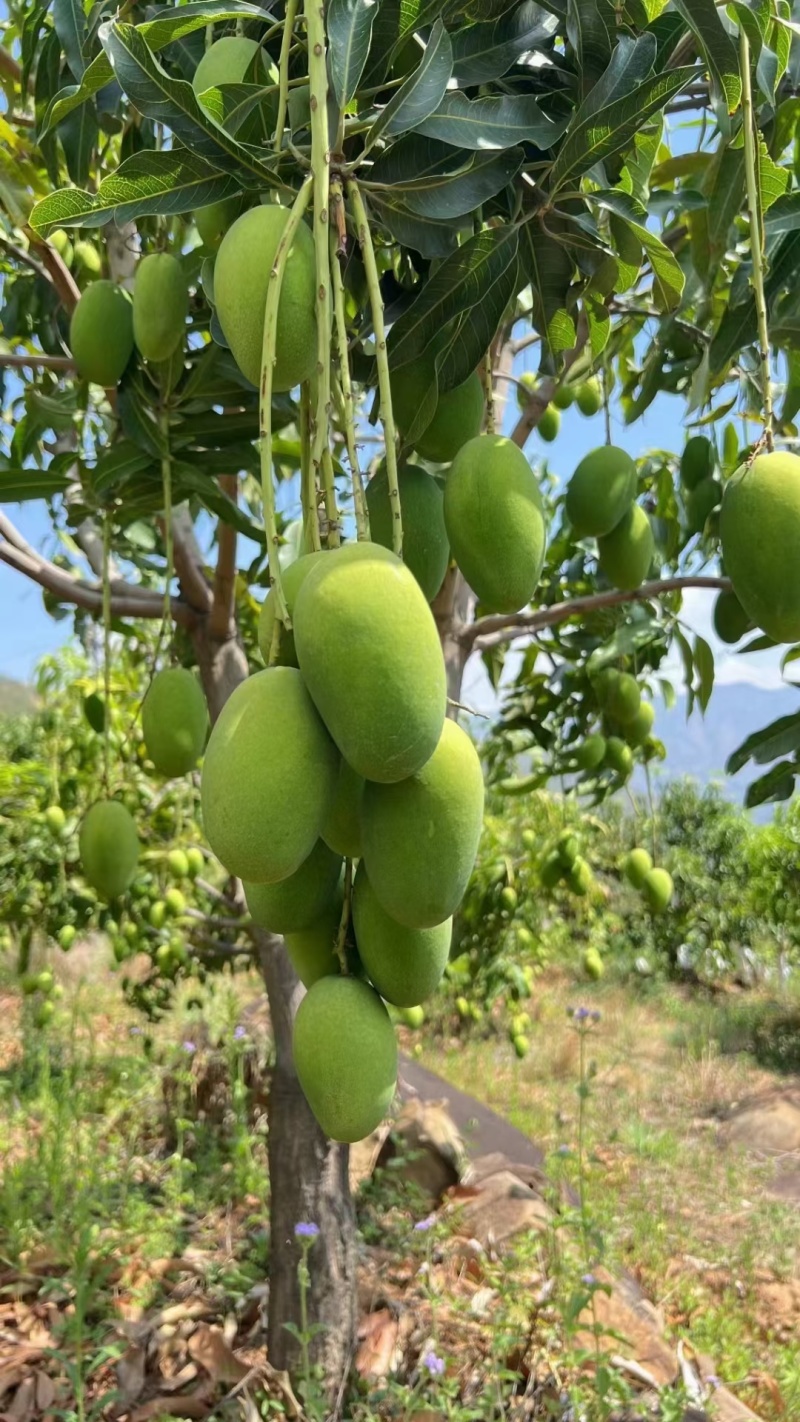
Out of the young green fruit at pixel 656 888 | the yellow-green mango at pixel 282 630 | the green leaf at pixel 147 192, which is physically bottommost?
the young green fruit at pixel 656 888

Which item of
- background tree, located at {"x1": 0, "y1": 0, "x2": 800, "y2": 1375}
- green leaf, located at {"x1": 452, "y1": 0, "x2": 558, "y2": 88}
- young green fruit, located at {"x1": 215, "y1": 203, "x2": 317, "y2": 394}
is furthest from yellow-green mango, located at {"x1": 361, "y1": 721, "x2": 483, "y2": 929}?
green leaf, located at {"x1": 452, "y1": 0, "x2": 558, "y2": 88}

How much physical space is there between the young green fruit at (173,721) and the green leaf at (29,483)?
333mm

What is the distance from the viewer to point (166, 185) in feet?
2.38

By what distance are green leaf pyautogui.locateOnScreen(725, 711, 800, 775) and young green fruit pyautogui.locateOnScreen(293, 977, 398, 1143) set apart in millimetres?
888

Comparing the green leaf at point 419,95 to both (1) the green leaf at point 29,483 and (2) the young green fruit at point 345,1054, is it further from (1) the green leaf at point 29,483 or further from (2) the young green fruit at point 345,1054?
(1) the green leaf at point 29,483

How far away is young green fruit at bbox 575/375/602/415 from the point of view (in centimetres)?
207

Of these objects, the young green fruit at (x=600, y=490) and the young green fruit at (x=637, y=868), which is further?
the young green fruit at (x=637, y=868)

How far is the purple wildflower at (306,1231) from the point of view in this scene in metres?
1.87

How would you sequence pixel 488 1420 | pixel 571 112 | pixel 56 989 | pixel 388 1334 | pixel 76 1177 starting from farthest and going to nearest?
pixel 56 989 < pixel 76 1177 < pixel 388 1334 < pixel 488 1420 < pixel 571 112

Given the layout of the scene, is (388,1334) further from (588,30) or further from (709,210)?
(588,30)

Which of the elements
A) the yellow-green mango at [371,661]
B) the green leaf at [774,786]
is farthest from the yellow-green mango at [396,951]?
the green leaf at [774,786]

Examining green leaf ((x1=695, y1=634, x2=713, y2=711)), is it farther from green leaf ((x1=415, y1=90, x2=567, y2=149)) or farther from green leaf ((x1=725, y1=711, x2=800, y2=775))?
green leaf ((x1=415, y1=90, x2=567, y2=149))

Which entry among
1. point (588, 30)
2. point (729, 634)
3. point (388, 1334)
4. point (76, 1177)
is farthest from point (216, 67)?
point (76, 1177)

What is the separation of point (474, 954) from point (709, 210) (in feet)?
12.9
